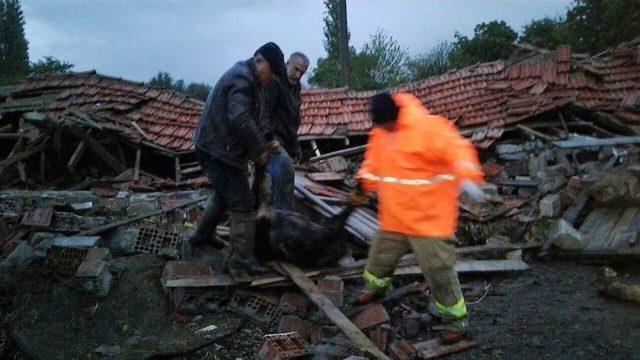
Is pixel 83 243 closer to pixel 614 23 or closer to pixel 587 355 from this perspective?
pixel 587 355

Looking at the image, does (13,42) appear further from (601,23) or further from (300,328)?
(300,328)

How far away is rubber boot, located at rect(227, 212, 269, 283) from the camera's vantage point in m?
4.07

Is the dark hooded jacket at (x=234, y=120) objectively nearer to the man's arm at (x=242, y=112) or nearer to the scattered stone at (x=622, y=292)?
the man's arm at (x=242, y=112)

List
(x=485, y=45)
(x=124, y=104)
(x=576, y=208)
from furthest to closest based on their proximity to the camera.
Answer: (x=485, y=45) < (x=124, y=104) < (x=576, y=208)

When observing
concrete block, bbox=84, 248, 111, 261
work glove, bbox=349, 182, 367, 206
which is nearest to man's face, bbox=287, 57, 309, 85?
work glove, bbox=349, 182, 367, 206

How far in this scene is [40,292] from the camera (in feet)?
13.7

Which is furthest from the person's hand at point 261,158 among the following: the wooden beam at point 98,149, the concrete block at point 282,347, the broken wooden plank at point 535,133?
the wooden beam at point 98,149

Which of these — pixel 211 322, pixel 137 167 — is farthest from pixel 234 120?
pixel 137 167

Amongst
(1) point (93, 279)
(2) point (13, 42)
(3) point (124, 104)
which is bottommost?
(1) point (93, 279)

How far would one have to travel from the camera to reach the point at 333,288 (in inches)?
157

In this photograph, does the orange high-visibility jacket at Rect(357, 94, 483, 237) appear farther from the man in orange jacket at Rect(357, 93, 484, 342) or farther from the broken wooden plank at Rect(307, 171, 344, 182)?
the broken wooden plank at Rect(307, 171, 344, 182)

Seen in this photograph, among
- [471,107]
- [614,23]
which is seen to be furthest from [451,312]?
[614,23]

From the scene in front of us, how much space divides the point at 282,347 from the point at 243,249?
3.41 ft

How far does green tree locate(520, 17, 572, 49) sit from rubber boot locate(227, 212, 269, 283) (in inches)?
826
